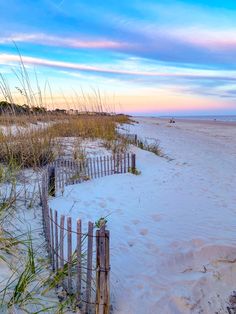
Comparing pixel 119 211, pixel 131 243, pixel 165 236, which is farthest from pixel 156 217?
pixel 131 243

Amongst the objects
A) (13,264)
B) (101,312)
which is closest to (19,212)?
(13,264)

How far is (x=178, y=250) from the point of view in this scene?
4.08 meters

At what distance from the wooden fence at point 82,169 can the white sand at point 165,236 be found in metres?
0.24

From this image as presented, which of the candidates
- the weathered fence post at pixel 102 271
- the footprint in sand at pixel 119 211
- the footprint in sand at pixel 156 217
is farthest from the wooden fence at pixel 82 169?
the weathered fence post at pixel 102 271

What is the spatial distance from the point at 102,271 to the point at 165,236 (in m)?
2.04

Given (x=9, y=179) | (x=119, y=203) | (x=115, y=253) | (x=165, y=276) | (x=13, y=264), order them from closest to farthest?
(x=13, y=264)
(x=165, y=276)
(x=115, y=253)
(x=9, y=179)
(x=119, y=203)

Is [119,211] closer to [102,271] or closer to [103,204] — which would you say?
[103,204]

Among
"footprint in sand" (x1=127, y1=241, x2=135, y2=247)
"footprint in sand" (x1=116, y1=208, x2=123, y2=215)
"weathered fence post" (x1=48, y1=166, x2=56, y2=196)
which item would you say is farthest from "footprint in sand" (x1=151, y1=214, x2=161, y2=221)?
"weathered fence post" (x1=48, y1=166, x2=56, y2=196)

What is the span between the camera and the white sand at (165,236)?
10.5 feet

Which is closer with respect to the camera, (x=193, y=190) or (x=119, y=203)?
(x=119, y=203)

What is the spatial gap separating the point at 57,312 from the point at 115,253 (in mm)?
1309

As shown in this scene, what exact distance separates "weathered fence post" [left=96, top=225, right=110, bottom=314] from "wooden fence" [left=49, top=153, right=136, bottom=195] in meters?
3.33

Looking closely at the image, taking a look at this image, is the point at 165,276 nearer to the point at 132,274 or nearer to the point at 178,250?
the point at 132,274

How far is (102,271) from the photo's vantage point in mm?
2625
